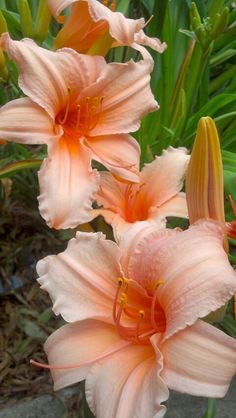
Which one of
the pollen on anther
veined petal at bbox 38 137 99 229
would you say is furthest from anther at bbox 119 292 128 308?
veined petal at bbox 38 137 99 229

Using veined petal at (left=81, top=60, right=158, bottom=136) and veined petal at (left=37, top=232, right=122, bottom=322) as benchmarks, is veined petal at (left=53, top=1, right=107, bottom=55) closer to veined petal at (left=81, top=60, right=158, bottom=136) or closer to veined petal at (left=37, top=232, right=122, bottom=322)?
veined petal at (left=81, top=60, right=158, bottom=136)

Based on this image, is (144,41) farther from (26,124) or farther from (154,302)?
(154,302)

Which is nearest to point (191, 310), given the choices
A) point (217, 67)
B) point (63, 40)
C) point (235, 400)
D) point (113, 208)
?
point (113, 208)

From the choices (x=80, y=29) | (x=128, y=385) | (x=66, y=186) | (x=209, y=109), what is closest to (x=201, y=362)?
(x=128, y=385)

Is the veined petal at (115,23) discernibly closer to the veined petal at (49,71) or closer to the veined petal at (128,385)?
the veined petal at (49,71)

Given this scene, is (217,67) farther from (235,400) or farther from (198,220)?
(198,220)

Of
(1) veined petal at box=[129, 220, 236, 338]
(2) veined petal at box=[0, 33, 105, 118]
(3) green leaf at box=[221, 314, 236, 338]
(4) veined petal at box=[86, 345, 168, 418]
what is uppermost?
(2) veined petal at box=[0, 33, 105, 118]
